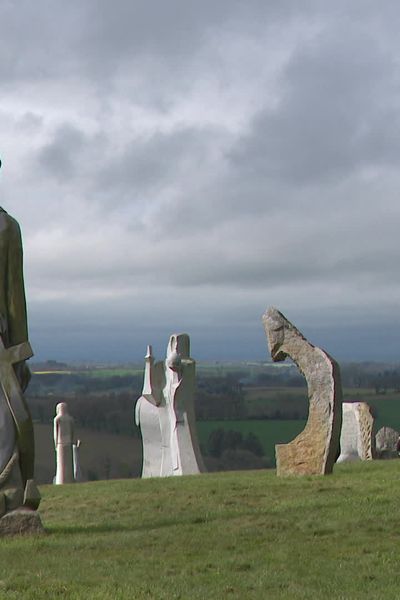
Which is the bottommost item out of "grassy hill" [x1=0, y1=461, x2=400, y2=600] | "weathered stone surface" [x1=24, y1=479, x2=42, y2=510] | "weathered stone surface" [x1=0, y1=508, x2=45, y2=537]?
"grassy hill" [x1=0, y1=461, x2=400, y2=600]

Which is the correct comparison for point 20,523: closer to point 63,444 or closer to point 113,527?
point 113,527

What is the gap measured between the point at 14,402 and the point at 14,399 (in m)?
0.03

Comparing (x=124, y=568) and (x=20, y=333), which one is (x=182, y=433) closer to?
(x=20, y=333)

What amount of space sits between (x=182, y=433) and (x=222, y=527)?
31.6ft

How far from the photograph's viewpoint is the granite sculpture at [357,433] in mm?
21612

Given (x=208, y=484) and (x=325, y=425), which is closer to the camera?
(x=208, y=484)

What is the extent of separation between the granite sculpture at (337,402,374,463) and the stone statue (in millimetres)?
5448

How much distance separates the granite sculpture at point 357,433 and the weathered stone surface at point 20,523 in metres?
12.2

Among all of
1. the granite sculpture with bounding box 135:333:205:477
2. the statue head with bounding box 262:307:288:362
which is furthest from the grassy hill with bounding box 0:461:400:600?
the granite sculpture with bounding box 135:333:205:477

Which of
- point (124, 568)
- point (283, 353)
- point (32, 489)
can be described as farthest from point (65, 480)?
point (124, 568)

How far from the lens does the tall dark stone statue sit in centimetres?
996

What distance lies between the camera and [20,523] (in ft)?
32.5

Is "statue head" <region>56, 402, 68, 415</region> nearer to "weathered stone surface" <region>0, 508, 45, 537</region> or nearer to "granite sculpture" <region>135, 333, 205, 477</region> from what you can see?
"granite sculpture" <region>135, 333, 205, 477</region>

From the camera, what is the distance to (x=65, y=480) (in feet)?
67.7
